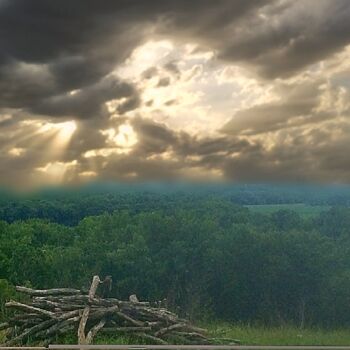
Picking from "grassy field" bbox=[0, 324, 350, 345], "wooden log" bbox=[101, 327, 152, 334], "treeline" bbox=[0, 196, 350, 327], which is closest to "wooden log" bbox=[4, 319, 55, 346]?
"grassy field" bbox=[0, 324, 350, 345]

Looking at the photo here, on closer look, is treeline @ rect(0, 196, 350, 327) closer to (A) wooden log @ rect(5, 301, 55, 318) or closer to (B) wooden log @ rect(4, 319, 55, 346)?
(A) wooden log @ rect(5, 301, 55, 318)

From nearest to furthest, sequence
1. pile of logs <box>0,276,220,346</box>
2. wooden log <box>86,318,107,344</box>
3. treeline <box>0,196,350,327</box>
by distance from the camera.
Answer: wooden log <box>86,318,107,344</box>, pile of logs <box>0,276,220,346</box>, treeline <box>0,196,350,327</box>

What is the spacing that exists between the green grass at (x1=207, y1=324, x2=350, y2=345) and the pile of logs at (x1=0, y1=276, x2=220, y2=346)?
1.79 metres

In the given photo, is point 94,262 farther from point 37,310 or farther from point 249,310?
point 37,310

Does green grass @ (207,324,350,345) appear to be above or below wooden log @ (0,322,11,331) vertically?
below

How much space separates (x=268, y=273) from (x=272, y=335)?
808cm

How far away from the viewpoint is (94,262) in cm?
3731

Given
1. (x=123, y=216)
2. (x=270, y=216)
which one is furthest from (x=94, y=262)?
(x=270, y=216)

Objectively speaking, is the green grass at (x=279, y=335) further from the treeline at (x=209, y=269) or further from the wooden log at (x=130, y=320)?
the wooden log at (x=130, y=320)

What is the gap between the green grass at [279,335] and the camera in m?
26.2

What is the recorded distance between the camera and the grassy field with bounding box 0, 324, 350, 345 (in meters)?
22.9

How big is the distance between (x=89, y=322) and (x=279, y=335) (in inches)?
Result: 379

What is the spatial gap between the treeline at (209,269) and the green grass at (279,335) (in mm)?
1958

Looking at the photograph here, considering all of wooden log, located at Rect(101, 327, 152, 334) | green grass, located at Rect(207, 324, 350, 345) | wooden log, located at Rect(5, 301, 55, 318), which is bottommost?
green grass, located at Rect(207, 324, 350, 345)
